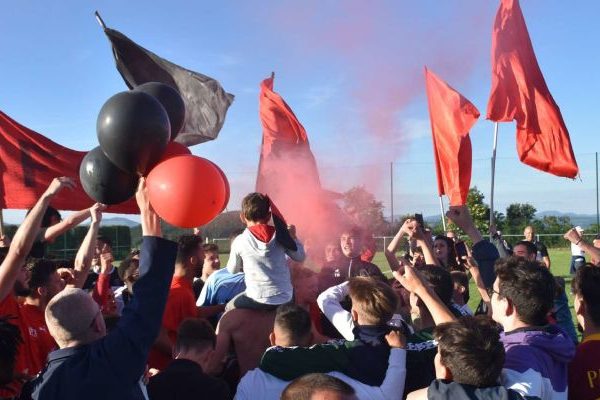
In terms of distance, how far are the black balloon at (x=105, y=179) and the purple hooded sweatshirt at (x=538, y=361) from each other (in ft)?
6.90

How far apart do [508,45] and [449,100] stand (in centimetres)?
174

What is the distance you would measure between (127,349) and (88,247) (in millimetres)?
1745

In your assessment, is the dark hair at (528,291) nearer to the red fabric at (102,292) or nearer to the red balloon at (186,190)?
the red balloon at (186,190)

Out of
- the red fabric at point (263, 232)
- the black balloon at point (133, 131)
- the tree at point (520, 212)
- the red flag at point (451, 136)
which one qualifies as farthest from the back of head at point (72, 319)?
the tree at point (520, 212)

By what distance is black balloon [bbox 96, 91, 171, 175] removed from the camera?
2795mm

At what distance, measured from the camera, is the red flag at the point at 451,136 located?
29.5ft

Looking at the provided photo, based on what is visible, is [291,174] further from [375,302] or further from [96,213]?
[375,302]

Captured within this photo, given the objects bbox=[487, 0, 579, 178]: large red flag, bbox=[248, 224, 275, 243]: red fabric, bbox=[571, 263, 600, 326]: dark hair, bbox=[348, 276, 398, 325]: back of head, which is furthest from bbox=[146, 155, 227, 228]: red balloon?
bbox=[487, 0, 579, 178]: large red flag

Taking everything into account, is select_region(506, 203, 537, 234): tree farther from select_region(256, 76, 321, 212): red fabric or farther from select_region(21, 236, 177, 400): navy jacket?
select_region(21, 236, 177, 400): navy jacket

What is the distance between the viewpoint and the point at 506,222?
3909 centimetres

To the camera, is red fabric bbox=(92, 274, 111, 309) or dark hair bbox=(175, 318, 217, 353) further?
red fabric bbox=(92, 274, 111, 309)

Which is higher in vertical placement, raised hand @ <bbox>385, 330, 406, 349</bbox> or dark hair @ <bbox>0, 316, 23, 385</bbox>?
dark hair @ <bbox>0, 316, 23, 385</bbox>

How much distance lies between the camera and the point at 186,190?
8.64 ft

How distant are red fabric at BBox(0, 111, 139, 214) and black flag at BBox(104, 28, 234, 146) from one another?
1803 millimetres
